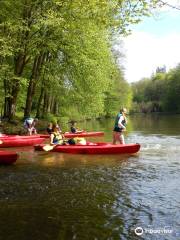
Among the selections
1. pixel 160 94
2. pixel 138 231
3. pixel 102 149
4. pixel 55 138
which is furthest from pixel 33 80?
pixel 160 94

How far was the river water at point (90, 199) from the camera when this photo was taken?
24.0 ft

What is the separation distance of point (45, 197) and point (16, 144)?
10.7 meters

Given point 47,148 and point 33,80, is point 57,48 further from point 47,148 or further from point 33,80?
point 47,148

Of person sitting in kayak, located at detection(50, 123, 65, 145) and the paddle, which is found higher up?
person sitting in kayak, located at detection(50, 123, 65, 145)

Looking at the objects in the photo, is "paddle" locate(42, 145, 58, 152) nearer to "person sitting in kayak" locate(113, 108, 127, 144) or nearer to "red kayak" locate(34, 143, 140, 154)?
"red kayak" locate(34, 143, 140, 154)

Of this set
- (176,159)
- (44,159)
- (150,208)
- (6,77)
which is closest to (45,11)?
(6,77)

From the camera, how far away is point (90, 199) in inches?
370

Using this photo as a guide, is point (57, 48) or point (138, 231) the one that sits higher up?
point (57, 48)

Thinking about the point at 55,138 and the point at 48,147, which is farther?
the point at 55,138

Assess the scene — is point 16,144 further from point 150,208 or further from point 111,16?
point 150,208

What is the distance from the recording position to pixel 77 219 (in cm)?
795

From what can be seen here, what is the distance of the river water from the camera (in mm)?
7309

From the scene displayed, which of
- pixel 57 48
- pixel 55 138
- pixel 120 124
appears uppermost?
pixel 57 48

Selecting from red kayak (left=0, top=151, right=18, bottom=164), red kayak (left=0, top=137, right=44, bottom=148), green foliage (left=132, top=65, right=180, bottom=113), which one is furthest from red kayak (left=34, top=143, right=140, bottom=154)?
green foliage (left=132, top=65, right=180, bottom=113)
